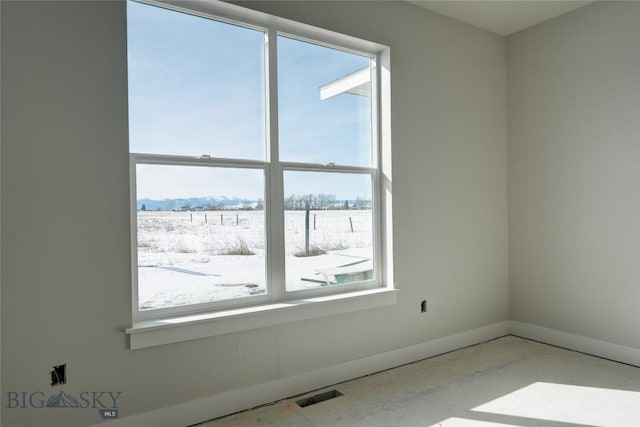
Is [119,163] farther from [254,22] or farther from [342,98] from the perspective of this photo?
[342,98]

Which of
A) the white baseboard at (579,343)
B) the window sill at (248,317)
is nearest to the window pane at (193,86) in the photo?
the window sill at (248,317)

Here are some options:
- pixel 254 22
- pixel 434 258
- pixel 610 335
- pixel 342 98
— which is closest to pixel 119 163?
pixel 254 22

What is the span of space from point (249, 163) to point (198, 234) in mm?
602

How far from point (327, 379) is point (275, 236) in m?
1.15

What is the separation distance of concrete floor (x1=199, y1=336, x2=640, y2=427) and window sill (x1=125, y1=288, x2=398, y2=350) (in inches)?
21.9

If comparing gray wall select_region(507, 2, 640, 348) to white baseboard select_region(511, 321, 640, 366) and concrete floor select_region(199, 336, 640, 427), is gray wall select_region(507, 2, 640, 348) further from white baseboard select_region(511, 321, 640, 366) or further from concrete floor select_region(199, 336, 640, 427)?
concrete floor select_region(199, 336, 640, 427)

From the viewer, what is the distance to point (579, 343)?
12.1ft

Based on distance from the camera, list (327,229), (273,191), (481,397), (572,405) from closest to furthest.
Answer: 1. (572,405)
2. (481,397)
3. (273,191)
4. (327,229)

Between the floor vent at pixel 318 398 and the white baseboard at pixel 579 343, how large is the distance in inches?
91.6

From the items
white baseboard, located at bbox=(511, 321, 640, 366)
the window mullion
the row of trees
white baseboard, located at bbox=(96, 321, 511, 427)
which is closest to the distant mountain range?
the window mullion

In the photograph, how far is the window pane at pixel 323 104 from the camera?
2988mm

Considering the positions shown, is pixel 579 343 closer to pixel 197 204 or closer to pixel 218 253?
pixel 218 253

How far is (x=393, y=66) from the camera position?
11.1 feet

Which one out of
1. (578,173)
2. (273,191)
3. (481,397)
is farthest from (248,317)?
(578,173)
